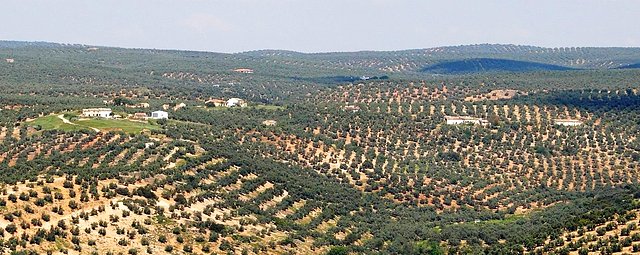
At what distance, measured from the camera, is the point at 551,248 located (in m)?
58.8

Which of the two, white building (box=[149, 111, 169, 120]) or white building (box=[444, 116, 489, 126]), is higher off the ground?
white building (box=[444, 116, 489, 126])

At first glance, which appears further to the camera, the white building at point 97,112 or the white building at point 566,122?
the white building at point 566,122

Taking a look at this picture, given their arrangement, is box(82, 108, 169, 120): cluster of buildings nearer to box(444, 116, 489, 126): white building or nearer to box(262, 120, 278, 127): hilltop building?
box(262, 120, 278, 127): hilltop building

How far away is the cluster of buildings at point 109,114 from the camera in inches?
4459

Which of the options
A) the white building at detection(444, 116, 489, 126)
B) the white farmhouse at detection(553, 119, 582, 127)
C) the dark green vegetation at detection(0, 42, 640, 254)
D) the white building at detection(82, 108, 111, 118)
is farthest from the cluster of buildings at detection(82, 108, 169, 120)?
the white farmhouse at detection(553, 119, 582, 127)

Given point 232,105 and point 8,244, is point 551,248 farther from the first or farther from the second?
point 232,105

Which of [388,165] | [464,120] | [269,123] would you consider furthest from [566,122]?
[269,123]

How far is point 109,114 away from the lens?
11625 cm

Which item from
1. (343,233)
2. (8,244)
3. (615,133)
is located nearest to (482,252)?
(343,233)

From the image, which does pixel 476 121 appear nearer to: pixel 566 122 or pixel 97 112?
pixel 566 122

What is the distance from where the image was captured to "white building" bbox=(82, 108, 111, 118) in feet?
371

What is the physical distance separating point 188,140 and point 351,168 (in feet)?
65.9

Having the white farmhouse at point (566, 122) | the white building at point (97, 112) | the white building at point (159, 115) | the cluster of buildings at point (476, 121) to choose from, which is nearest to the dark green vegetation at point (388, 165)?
the cluster of buildings at point (476, 121)

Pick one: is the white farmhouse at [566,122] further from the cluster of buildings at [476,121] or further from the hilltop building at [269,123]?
the hilltop building at [269,123]
